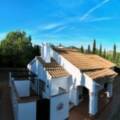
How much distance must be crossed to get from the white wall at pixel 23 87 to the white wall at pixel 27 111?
23.4ft

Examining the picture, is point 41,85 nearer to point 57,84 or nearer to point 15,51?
point 57,84

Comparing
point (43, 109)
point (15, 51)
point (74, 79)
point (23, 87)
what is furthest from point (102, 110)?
point (15, 51)

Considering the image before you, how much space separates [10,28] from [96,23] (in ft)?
69.7

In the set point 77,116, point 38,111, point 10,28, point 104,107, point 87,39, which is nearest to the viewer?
point 38,111

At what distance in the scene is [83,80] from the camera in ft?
75.9

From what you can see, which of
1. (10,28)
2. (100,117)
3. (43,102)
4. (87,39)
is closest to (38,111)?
(43,102)

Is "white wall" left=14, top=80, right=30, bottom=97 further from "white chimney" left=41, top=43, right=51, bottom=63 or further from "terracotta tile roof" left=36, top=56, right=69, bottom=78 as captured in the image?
"white chimney" left=41, top=43, right=51, bottom=63

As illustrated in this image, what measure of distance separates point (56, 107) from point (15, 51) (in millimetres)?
34134

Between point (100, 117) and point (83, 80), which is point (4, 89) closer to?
point (83, 80)

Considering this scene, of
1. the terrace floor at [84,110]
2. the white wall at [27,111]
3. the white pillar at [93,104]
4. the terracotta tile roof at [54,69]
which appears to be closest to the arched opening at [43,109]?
the white wall at [27,111]

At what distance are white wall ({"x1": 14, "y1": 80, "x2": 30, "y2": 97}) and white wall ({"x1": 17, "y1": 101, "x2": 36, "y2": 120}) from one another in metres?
7.12

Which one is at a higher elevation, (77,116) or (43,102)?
(43,102)

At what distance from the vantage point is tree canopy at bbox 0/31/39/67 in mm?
50169

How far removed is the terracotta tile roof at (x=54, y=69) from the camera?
878 inches
